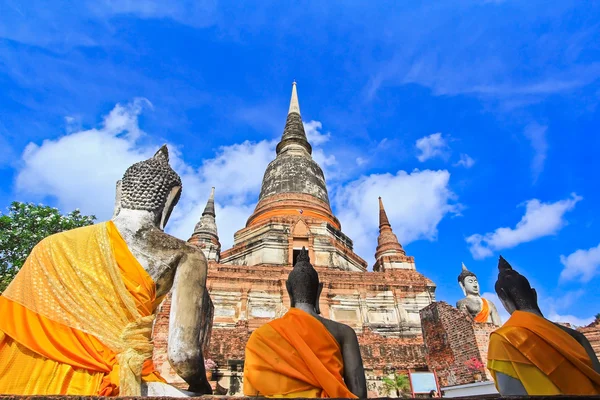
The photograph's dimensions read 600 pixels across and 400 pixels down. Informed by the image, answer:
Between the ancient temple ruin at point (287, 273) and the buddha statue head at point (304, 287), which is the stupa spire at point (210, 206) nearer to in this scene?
the ancient temple ruin at point (287, 273)

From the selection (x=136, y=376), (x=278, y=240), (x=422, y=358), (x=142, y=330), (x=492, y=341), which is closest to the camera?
(x=136, y=376)

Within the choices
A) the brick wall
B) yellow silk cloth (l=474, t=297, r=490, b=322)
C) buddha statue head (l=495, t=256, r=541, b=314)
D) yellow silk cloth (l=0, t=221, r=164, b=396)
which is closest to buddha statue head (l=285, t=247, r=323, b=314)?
yellow silk cloth (l=0, t=221, r=164, b=396)

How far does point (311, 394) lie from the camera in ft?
9.30

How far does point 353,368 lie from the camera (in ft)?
10.6

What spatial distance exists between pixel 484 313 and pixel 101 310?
13197 millimetres

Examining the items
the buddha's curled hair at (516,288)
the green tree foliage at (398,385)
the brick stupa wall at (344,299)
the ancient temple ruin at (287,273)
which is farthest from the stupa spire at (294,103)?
the buddha's curled hair at (516,288)

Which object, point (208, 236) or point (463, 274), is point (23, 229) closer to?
point (208, 236)

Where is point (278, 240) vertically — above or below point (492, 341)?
above

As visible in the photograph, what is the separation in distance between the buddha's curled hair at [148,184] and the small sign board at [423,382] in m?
11.0

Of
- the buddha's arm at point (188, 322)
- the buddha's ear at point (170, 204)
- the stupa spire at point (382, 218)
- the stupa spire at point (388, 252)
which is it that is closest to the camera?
the buddha's arm at point (188, 322)

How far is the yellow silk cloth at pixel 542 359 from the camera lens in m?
3.09

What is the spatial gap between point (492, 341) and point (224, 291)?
15228mm

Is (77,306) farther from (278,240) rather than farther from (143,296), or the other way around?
(278,240)

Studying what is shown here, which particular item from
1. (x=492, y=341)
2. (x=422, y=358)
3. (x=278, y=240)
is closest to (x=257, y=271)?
(x=278, y=240)
